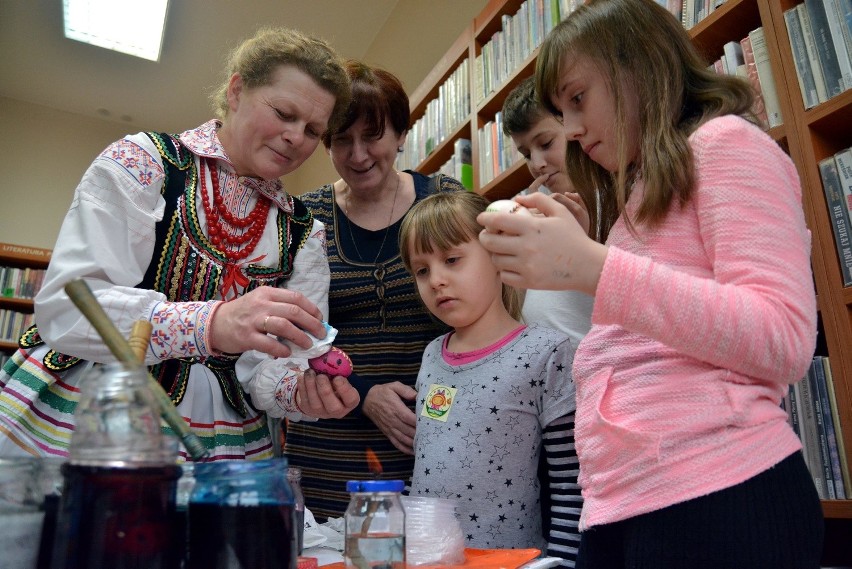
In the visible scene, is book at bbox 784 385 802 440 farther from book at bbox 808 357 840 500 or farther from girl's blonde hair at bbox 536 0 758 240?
girl's blonde hair at bbox 536 0 758 240

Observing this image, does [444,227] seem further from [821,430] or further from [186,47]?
[186,47]

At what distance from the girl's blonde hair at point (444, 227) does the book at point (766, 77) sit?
0.68 m

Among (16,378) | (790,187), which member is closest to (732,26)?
(790,187)

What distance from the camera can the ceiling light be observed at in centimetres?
386

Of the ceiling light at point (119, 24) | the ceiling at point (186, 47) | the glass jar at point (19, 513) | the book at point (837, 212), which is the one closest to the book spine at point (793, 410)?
the book at point (837, 212)

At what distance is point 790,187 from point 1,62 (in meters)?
5.50

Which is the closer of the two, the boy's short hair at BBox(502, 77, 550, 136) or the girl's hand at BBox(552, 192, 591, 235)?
the girl's hand at BBox(552, 192, 591, 235)

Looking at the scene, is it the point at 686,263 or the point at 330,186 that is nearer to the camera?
the point at 686,263

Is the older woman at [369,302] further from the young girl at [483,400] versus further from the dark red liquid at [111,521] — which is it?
the dark red liquid at [111,521]

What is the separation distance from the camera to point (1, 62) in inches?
186

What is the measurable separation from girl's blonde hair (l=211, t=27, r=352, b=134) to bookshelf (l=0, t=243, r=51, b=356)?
13.6 feet

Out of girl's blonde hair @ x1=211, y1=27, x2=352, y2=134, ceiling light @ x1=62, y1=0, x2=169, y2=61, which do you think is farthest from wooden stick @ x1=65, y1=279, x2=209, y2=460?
ceiling light @ x1=62, y1=0, x2=169, y2=61

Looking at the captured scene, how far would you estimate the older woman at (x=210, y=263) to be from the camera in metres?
0.84

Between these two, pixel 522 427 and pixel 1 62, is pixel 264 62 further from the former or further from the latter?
pixel 1 62
